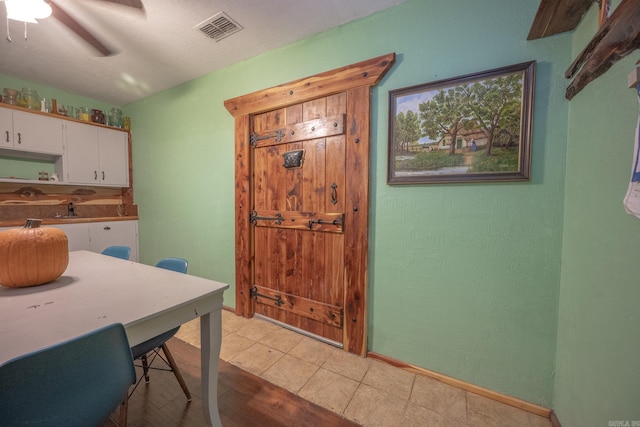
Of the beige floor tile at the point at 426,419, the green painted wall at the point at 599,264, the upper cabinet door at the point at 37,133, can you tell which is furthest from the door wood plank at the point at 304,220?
the upper cabinet door at the point at 37,133

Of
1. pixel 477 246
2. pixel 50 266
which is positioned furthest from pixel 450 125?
pixel 50 266

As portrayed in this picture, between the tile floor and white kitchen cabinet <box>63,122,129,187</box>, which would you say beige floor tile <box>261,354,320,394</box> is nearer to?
the tile floor

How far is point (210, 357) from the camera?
1136 mm

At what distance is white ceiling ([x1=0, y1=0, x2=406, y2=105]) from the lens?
1.66 m

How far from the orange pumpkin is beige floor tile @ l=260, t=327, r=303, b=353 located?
1.45m

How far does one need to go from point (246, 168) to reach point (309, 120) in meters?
0.79

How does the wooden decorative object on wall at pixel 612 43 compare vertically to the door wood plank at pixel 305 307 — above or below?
above

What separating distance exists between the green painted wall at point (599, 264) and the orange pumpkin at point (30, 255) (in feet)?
7.45

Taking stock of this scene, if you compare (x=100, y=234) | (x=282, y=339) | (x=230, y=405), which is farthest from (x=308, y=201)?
(x=100, y=234)

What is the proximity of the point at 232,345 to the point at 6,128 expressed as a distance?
3.37m

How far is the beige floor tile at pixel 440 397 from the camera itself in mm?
1339

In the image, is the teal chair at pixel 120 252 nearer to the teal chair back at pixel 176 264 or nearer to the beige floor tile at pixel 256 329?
the teal chair back at pixel 176 264

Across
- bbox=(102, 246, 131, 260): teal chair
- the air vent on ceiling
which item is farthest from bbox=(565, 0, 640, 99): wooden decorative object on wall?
bbox=(102, 246, 131, 260): teal chair

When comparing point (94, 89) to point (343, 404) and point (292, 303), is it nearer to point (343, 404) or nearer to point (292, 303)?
point (292, 303)
